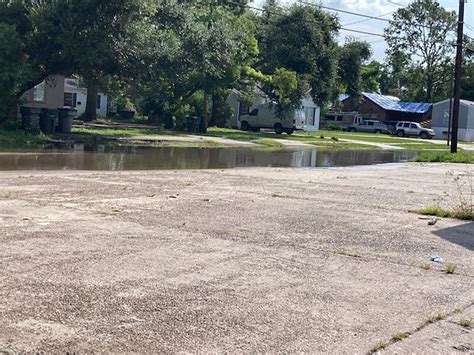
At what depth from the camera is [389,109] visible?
84188 millimetres

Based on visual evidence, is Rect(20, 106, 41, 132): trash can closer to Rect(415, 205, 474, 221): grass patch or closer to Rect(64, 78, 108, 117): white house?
Rect(415, 205, 474, 221): grass patch

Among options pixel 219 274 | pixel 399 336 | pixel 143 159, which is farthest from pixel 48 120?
pixel 399 336

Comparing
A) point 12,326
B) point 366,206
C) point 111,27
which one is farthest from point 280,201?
point 111,27

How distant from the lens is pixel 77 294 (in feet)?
19.8

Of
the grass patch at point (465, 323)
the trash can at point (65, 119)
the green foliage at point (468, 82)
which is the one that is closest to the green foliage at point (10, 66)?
the trash can at point (65, 119)

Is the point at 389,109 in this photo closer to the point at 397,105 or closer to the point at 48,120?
the point at 397,105

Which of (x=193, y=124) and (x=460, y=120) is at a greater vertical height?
(x=460, y=120)

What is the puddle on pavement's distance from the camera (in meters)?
20.7

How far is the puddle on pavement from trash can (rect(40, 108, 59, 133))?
3.59 m

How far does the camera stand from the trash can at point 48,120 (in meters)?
30.7

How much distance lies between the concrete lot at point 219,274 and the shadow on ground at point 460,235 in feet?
0.10

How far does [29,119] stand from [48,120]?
137cm

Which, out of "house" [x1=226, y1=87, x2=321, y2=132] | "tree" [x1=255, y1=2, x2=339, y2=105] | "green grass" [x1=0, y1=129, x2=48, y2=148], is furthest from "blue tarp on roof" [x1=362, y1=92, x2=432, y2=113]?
"green grass" [x1=0, y1=129, x2=48, y2=148]

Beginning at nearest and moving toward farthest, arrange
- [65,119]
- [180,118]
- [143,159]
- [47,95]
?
[143,159]
[65,119]
[47,95]
[180,118]
